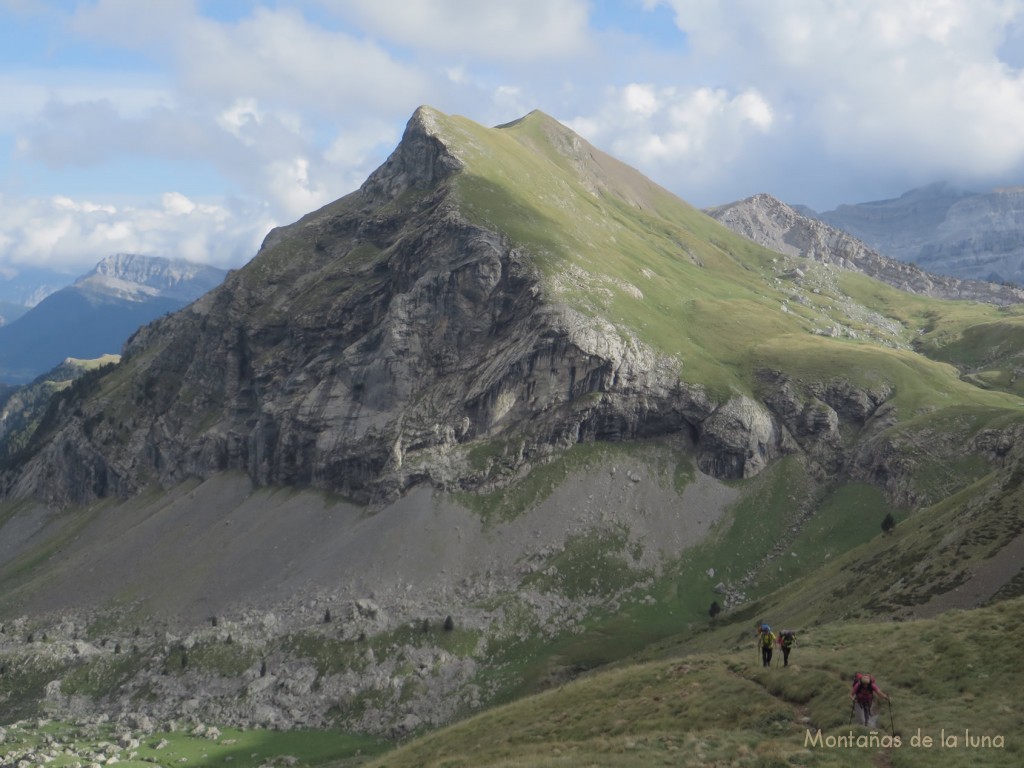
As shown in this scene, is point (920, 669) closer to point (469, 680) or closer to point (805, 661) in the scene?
point (805, 661)

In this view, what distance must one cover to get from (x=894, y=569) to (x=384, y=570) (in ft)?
299

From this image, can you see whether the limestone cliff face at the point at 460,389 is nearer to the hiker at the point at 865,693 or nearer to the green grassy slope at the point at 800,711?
the green grassy slope at the point at 800,711

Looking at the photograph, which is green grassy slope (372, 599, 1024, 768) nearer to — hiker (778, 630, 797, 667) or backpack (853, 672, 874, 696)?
hiker (778, 630, 797, 667)

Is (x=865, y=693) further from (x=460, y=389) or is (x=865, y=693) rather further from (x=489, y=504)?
(x=460, y=389)

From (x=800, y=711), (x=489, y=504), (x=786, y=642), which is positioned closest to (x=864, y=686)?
(x=800, y=711)

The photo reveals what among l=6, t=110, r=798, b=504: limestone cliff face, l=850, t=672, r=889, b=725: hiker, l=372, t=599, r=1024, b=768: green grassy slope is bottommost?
l=372, t=599, r=1024, b=768: green grassy slope

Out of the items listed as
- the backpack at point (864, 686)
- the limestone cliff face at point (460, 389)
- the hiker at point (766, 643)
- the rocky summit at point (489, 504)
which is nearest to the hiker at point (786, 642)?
the hiker at point (766, 643)

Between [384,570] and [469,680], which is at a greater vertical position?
[384,570]

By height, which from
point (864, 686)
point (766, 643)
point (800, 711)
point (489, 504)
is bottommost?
point (800, 711)

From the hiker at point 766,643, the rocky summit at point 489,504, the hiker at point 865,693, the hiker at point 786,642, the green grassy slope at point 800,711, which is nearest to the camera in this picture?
the green grassy slope at point 800,711

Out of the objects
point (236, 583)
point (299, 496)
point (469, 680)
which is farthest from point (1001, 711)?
point (299, 496)

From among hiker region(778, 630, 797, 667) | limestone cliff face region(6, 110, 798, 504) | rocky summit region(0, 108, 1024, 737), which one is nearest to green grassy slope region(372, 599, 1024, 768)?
hiker region(778, 630, 797, 667)

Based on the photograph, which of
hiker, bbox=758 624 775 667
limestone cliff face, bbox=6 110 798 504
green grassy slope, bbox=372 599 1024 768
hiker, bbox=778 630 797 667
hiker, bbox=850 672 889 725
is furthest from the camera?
limestone cliff face, bbox=6 110 798 504

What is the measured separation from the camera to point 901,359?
18212 centimetres
